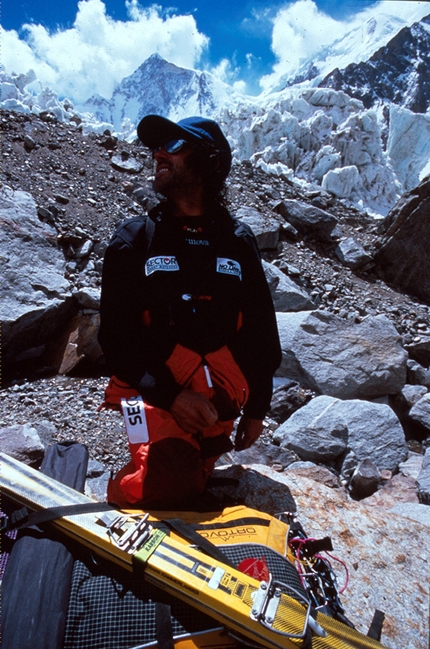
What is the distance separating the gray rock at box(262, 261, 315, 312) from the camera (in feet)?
20.0

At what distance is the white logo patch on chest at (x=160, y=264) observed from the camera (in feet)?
7.73

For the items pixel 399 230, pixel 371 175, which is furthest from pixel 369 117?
pixel 399 230

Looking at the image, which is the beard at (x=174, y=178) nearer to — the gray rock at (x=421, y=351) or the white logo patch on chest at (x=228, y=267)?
the white logo patch on chest at (x=228, y=267)

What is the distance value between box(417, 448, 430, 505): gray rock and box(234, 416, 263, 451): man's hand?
1525mm

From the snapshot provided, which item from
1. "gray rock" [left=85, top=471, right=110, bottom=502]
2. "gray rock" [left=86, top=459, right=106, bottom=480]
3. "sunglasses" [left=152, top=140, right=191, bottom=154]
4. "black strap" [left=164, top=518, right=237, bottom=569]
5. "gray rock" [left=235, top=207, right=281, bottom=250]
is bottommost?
"gray rock" [left=85, top=471, right=110, bottom=502]

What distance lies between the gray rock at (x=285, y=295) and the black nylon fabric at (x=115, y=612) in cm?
493

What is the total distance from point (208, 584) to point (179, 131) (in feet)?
8.23

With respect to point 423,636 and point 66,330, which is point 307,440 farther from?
point 66,330

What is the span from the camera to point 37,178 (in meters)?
6.59

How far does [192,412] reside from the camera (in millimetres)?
2176

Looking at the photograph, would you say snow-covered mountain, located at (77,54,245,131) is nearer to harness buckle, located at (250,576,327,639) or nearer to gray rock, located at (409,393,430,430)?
gray rock, located at (409,393,430,430)

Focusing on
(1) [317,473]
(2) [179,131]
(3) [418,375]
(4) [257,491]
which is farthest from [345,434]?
(2) [179,131]

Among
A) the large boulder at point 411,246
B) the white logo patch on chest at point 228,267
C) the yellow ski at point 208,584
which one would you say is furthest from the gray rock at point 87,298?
the large boulder at point 411,246

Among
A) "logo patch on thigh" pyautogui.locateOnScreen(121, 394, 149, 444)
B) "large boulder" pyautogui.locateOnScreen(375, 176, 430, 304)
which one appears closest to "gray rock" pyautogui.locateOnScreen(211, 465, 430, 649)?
"logo patch on thigh" pyautogui.locateOnScreen(121, 394, 149, 444)
